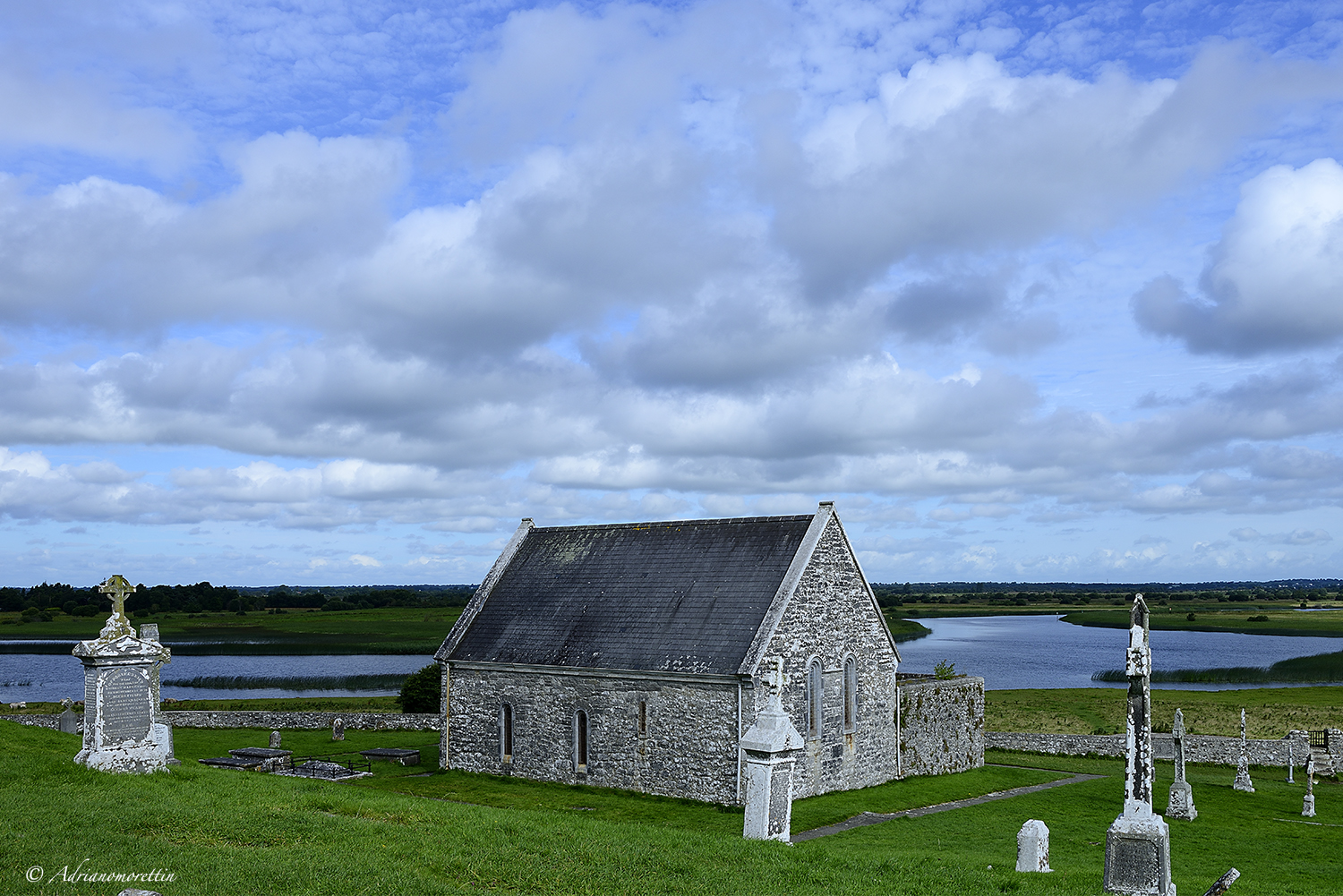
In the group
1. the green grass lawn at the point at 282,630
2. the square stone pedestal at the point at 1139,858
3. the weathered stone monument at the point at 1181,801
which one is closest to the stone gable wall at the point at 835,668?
the weathered stone monument at the point at 1181,801

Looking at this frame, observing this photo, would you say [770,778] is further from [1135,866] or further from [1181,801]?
[1181,801]

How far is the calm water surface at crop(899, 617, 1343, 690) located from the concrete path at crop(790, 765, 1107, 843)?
42.8 metres

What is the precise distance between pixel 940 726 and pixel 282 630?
122900mm

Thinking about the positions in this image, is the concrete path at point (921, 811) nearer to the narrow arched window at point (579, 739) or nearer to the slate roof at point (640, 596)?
the slate roof at point (640, 596)

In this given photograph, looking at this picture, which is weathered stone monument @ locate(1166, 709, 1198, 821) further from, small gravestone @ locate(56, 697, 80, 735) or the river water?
the river water

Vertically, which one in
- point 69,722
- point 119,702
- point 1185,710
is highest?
point 119,702

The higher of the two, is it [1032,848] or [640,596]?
[640,596]

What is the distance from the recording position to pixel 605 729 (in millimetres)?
29922

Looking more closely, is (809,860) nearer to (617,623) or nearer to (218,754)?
(617,623)

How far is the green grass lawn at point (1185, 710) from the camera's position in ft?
160

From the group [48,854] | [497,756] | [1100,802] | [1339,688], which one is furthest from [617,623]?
[1339,688]

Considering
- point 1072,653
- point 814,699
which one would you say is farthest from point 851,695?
point 1072,653

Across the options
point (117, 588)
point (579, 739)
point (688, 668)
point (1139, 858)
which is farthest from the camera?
point (579, 739)

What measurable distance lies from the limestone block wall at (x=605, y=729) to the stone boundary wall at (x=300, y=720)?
13.2 metres
